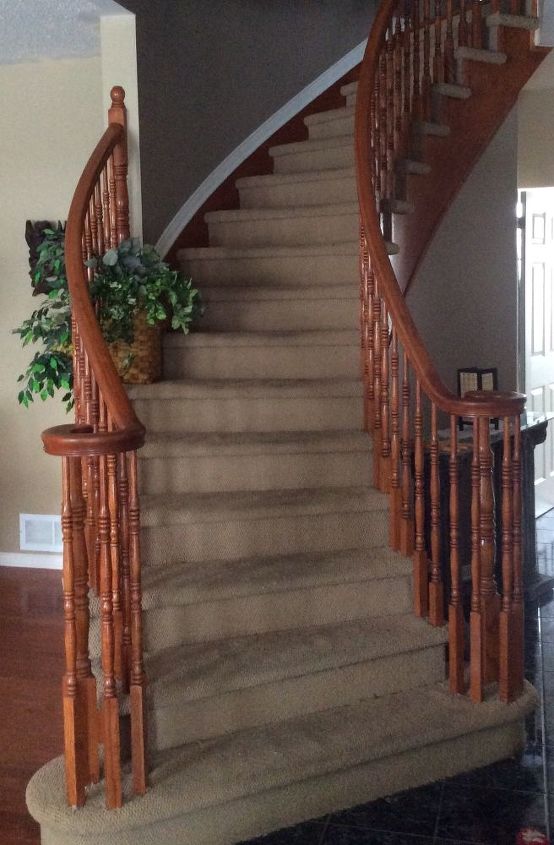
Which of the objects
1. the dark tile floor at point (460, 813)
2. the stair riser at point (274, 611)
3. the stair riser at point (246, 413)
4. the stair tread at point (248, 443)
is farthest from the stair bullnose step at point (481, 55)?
the dark tile floor at point (460, 813)

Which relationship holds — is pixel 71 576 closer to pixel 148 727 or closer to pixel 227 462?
pixel 148 727

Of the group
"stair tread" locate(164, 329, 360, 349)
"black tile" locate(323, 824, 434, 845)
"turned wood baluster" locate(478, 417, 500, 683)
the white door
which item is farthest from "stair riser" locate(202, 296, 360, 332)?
the white door

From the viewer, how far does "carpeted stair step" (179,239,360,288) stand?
420 centimetres

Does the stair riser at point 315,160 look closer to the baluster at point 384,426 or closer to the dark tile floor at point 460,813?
the baluster at point 384,426

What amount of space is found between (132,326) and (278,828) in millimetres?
1953

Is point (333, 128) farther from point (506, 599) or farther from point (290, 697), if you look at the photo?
point (290, 697)

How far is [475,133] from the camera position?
465 cm

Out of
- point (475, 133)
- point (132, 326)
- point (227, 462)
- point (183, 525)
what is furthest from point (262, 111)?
point (183, 525)

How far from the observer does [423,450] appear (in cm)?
318

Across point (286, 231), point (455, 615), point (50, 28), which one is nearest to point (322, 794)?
point (455, 615)

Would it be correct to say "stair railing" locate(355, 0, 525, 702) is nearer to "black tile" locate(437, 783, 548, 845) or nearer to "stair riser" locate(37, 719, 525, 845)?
"stair riser" locate(37, 719, 525, 845)

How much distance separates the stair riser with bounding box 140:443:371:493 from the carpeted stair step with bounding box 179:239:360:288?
1.07 meters

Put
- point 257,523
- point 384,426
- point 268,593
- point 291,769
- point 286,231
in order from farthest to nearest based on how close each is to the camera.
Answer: point 286,231
point 384,426
point 257,523
point 268,593
point 291,769

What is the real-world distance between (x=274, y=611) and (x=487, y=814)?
2.85 feet
